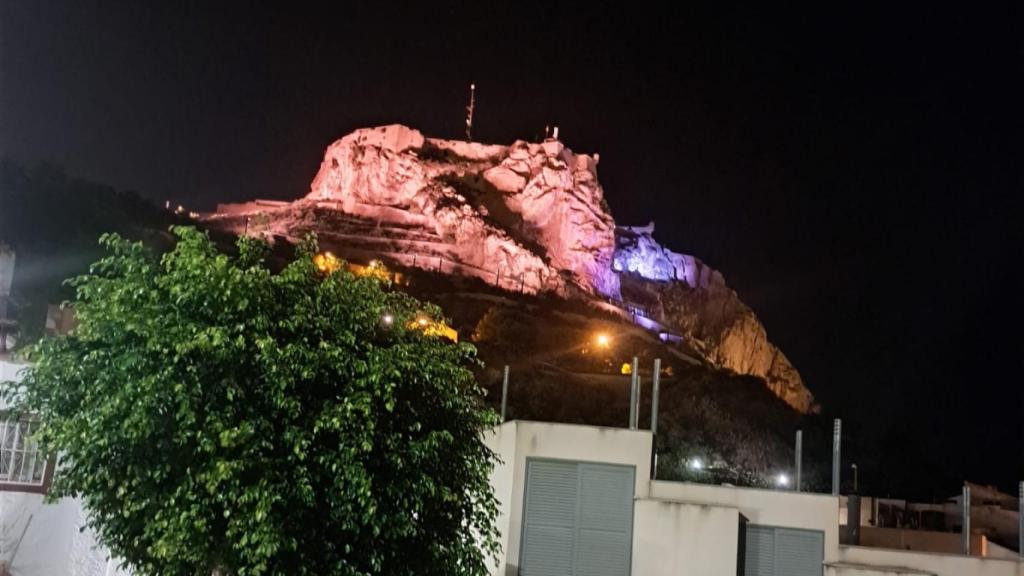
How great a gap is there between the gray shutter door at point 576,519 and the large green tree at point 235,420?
5.37 metres

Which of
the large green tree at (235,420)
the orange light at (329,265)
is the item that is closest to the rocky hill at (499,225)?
the orange light at (329,265)

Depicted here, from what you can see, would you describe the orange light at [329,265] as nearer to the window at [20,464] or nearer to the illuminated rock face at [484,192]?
the window at [20,464]

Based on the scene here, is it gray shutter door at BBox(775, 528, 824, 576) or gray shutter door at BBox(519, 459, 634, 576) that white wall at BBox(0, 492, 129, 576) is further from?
gray shutter door at BBox(775, 528, 824, 576)

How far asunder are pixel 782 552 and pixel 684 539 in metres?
2.09

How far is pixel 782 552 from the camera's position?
48.8 ft

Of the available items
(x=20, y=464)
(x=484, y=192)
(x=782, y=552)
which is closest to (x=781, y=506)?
(x=782, y=552)

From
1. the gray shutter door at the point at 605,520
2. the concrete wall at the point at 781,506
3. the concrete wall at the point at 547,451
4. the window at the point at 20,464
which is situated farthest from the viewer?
the concrete wall at the point at 781,506

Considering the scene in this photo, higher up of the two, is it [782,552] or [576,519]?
[576,519]

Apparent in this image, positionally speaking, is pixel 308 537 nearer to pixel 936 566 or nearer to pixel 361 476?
pixel 361 476

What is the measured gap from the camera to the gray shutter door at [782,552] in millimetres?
14805

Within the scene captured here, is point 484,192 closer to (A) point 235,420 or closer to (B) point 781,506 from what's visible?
(B) point 781,506

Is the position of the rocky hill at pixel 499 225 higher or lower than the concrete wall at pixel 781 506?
higher

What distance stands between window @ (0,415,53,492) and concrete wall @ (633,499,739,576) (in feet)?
29.2

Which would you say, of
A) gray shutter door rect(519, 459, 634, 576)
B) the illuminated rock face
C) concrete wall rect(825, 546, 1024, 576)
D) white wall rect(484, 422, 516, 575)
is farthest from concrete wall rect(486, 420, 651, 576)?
the illuminated rock face
